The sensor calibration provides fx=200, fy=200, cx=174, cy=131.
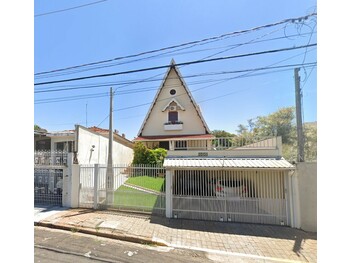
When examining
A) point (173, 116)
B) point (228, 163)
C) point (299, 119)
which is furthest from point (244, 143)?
point (173, 116)

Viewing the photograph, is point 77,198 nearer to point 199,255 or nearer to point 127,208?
point 127,208

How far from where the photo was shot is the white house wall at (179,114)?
18.9 m

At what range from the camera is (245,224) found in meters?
7.28

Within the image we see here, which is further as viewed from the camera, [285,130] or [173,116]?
[173,116]

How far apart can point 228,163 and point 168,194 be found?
2623mm

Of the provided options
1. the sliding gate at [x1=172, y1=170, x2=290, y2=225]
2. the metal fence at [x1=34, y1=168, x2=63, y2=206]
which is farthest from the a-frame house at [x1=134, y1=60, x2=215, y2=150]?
the sliding gate at [x1=172, y1=170, x2=290, y2=225]

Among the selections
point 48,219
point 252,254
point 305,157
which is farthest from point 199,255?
point 48,219

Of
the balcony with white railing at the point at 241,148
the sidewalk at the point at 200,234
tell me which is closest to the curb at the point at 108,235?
the sidewalk at the point at 200,234

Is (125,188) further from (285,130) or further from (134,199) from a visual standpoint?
(285,130)

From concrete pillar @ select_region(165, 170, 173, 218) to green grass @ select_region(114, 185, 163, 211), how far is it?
20.8 inches

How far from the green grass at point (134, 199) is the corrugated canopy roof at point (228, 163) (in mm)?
1619

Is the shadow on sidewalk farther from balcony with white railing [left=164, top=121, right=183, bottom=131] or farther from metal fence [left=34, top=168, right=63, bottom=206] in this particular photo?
balcony with white railing [left=164, top=121, right=183, bottom=131]

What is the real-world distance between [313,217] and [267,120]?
27933 mm

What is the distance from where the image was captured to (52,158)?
9352 mm
